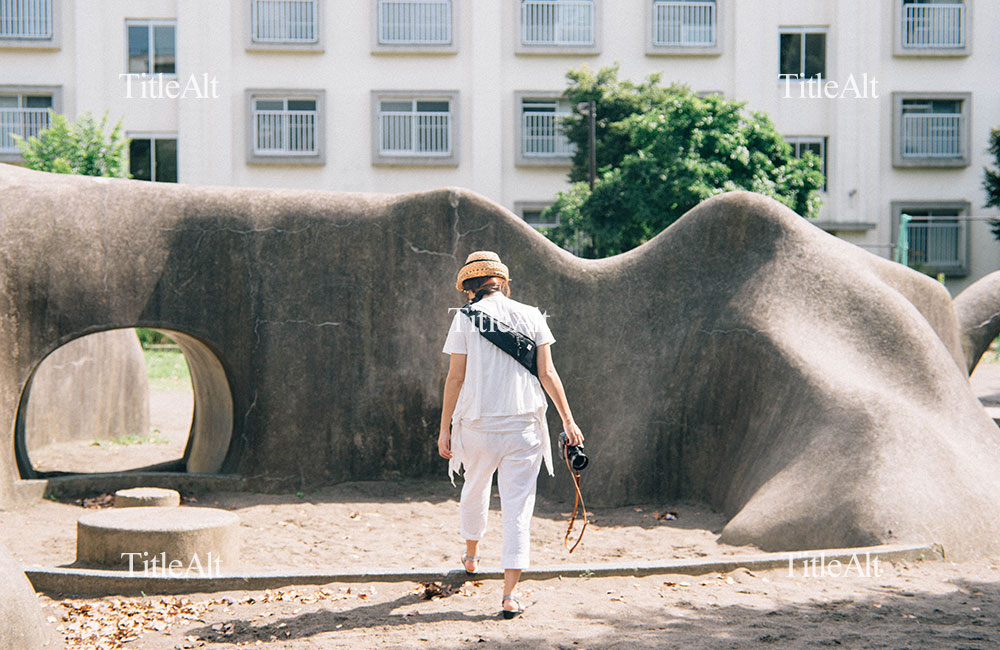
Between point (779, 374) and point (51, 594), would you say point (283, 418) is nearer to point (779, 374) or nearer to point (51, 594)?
point (51, 594)

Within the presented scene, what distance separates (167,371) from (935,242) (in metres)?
20.4

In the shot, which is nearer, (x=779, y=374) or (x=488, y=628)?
(x=488, y=628)

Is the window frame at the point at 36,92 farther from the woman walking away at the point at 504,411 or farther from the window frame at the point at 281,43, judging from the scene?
the woman walking away at the point at 504,411

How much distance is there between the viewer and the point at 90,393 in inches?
556

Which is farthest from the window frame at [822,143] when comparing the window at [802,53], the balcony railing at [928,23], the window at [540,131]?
the window at [540,131]

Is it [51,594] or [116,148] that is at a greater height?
[116,148]

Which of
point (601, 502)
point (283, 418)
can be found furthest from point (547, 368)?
point (283, 418)

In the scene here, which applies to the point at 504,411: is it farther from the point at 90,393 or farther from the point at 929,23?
the point at 929,23

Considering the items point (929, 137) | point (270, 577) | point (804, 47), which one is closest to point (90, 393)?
point (270, 577)

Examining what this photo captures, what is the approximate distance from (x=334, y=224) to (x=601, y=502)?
152 inches

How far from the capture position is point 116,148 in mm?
25375

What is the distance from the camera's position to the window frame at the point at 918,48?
2864 cm

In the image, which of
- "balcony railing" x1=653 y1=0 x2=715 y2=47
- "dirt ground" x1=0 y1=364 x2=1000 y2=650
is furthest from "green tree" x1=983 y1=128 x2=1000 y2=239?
"dirt ground" x1=0 y1=364 x2=1000 y2=650

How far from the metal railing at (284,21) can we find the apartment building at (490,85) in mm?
41
